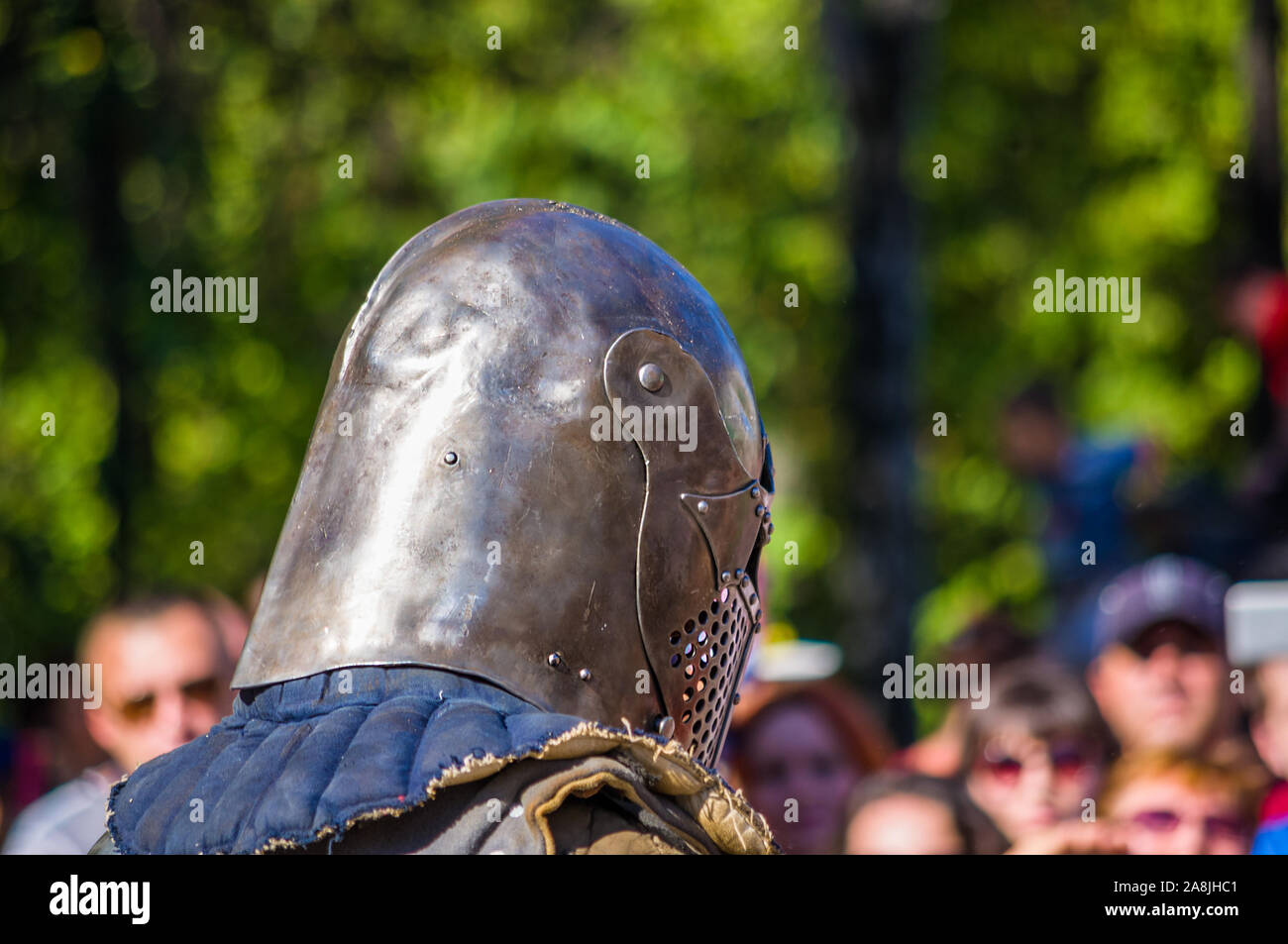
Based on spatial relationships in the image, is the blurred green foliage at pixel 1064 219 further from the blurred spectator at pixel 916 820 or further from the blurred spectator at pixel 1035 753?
the blurred spectator at pixel 916 820

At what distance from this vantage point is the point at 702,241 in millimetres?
15625

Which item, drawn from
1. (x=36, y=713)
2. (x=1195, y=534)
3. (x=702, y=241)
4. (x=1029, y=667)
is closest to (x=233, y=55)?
(x=702, y=241)

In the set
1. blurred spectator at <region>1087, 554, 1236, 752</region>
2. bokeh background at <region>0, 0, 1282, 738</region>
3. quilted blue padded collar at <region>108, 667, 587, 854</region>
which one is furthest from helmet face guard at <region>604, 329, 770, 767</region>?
bokeh background at <region>0, 0, 1282, 738</region>

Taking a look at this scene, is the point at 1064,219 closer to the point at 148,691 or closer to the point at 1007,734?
the point at 1007,734

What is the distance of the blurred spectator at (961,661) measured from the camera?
505cm

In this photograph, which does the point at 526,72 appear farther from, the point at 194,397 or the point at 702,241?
the point at 194,397

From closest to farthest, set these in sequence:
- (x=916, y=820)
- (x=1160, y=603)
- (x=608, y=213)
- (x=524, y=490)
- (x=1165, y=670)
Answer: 1. (x=524, y=490)
2. (x=916, y=820)
3. (x=1165, y=670)
4. (x=1160, y=603)
5. (x=608, y=213)

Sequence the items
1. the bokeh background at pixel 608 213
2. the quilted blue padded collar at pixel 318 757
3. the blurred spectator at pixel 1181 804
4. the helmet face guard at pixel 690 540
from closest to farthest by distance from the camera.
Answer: the quilted blue padded collar at pixel 318 757, the helmet face guard at pixel 690 540, the blurred spectator at pixel 1181 804, the bokeh background at pixel 608 213

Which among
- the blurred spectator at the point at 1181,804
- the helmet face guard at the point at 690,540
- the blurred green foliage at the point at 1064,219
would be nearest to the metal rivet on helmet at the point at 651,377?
the helmet face guard at the point at 690,540

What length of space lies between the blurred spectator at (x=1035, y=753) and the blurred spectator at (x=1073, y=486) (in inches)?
64.7

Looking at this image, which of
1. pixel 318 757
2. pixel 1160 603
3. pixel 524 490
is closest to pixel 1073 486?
pixel 1160 603

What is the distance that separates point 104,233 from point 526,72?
5.96 m

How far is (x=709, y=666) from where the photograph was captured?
2.79 m

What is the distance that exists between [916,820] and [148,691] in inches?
91.3
